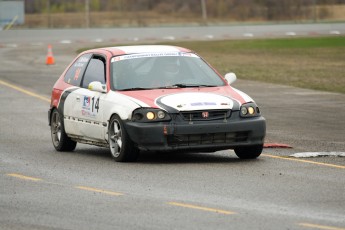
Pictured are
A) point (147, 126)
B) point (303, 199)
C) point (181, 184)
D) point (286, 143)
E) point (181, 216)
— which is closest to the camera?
point (181, 216)

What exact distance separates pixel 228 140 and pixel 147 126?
3.14 feet

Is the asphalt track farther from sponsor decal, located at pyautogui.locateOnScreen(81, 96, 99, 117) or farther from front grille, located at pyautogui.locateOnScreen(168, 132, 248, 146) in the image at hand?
sponsor decal, located at pyautogui.locateOnScreen(81, 96, 99, 117)

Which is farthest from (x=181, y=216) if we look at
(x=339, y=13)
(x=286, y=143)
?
(x=339, y=13)

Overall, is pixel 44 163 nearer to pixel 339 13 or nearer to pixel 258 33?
pixel 258 33

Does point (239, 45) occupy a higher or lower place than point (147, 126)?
lower

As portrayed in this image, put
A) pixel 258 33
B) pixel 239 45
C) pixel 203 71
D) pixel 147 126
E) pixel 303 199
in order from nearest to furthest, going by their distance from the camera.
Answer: pixel 303 199 → pixel 147 126 → pixel 203 71 → pixel 239 45 → pixel 258 33

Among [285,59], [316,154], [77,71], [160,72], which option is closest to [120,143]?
[160,72]

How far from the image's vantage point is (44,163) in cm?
1408

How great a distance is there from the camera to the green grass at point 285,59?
3109 cm

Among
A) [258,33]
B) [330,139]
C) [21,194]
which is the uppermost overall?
[21,194]

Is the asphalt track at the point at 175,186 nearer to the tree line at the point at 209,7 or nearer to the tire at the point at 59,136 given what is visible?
the tire at the point at 59,136

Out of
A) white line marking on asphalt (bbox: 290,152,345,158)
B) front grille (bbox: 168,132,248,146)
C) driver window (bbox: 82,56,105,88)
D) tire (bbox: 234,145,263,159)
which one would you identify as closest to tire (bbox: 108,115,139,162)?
front grille (bbox: 168,132,248,146)

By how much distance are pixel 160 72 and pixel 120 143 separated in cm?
128

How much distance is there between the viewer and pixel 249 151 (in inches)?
554
